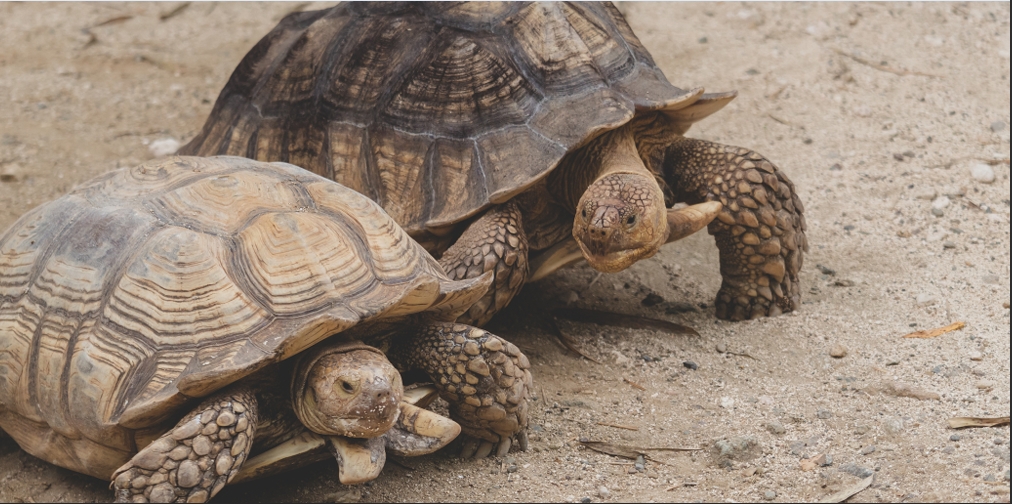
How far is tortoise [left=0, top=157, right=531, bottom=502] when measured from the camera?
2.48m

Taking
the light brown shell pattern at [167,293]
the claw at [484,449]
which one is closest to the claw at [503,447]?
the claw at [484,449]

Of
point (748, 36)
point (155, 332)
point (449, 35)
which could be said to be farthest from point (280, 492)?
point (748, 36)

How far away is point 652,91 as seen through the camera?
12.6ft

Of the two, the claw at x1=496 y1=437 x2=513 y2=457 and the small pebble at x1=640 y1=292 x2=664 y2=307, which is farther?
the small pebble at x1=640 y1=292 x2=664 y2=307

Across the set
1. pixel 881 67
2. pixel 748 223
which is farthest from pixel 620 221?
pixel 881 67

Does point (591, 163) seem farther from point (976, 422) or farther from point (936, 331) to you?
point (976, 422)

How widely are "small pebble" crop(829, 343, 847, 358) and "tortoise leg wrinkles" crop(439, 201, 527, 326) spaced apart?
1.12 meters

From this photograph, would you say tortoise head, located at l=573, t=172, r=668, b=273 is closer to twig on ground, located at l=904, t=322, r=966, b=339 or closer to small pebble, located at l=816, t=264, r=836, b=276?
twig on ground, located at l=904, t=322, r=966, b=339

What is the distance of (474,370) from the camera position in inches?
111

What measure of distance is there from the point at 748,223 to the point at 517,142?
92cm

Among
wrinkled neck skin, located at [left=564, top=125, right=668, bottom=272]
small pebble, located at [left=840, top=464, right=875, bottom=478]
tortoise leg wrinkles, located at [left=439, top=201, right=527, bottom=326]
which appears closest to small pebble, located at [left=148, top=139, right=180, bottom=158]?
tortoise leg wrinkles, located at [left=439, top=201, right=527, bottom=326]

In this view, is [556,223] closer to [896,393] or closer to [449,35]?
[449,35]

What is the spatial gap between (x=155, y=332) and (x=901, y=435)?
81.9 inches

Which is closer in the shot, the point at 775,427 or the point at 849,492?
the point at 849,492
